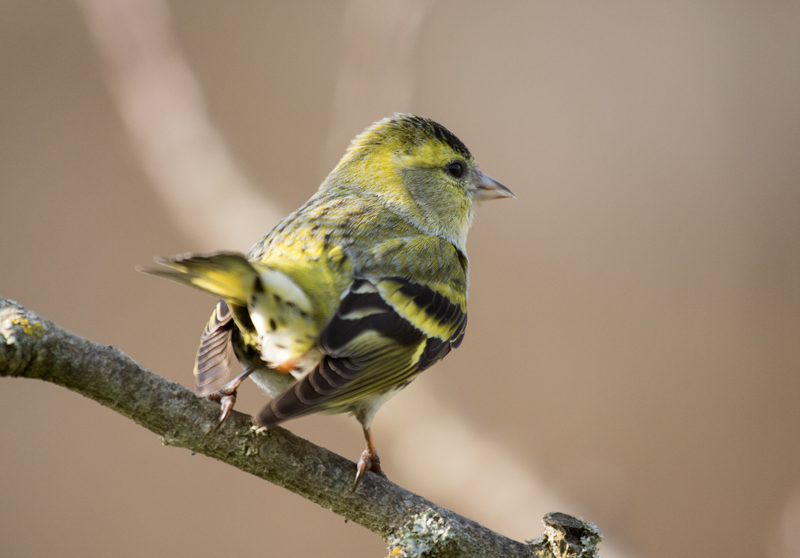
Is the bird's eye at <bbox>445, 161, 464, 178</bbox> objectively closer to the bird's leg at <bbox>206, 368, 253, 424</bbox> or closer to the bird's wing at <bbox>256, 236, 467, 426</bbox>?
the bird's wing at <bbox>256, 236, 467, 426</bbox>

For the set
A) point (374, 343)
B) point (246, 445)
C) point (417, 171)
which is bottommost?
point (246, 445)

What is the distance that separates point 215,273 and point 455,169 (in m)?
0.90

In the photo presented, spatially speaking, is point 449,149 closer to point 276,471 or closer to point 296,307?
point 296,307

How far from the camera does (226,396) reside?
Answer: 3.48 feet

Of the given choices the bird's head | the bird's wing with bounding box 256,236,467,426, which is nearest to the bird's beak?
the bird's head

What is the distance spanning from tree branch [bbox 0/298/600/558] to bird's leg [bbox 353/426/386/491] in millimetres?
13

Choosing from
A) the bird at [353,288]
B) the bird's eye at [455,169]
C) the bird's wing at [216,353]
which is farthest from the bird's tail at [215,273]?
the bird's eye at [455,169]

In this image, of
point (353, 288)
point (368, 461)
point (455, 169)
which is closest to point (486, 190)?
point (455, 169)

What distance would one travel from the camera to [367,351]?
3.60ft

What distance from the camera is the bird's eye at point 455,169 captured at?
1700 mm

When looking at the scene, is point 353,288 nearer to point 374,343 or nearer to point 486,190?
point 374,343

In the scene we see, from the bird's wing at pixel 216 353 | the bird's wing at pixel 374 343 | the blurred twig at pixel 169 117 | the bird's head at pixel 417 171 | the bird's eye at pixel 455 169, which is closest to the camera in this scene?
the bird's wing at pixel 374 343

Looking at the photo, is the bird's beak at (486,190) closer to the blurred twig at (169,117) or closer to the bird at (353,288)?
the bird at (353,288)

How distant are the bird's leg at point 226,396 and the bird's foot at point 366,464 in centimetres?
23
